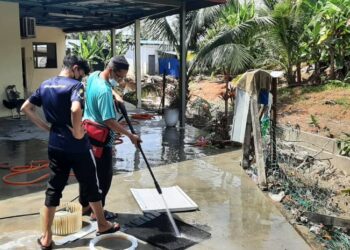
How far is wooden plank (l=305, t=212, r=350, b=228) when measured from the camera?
4039mm

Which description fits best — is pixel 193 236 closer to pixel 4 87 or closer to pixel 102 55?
pixel 4 87

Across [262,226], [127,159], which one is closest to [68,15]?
[127,159]

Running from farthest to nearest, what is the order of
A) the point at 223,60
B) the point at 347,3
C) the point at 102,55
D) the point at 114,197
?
the point at 102,55 < the point at 347,3 < the point at 223,60 < the point at 114,197

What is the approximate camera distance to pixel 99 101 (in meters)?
3.41

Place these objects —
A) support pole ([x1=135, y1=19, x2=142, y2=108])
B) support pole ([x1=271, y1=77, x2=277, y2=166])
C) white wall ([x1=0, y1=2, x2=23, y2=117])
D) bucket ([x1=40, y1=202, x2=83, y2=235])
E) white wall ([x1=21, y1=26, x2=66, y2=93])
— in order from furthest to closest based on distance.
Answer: white wall ([x1=21, y1=26, x2=66, y2=93]) < support pole ([x1=135, y1=19, x2=142, y2=108]) < white wall ([x1=0, y1=2, x2=23, y2=117]) < support pole ([x1=271, y1=77, x2=277, y2=166]) < bucket ([x1=40, y1=202, x2=83, y2=235])

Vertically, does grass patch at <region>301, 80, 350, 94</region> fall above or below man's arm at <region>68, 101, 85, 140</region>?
below

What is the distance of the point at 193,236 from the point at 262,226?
0.73 m

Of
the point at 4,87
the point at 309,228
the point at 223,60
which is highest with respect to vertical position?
the point at 223,60

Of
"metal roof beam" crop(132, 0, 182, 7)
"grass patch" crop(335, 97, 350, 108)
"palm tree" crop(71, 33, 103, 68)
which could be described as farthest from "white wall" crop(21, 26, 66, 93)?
Answer: "grass patch" crop(335, 97, 350, 108)

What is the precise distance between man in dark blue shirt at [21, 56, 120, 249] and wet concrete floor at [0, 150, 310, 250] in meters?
0.49

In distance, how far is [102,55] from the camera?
2600 centimetres

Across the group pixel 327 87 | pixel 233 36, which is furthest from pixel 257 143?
pixel 327 87

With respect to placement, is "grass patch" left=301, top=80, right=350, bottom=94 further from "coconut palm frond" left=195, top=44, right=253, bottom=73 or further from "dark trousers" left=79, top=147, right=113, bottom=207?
"dark trousers" left=79, top=147, right=113, bottom=207

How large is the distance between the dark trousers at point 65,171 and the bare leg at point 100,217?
139 millimetres
